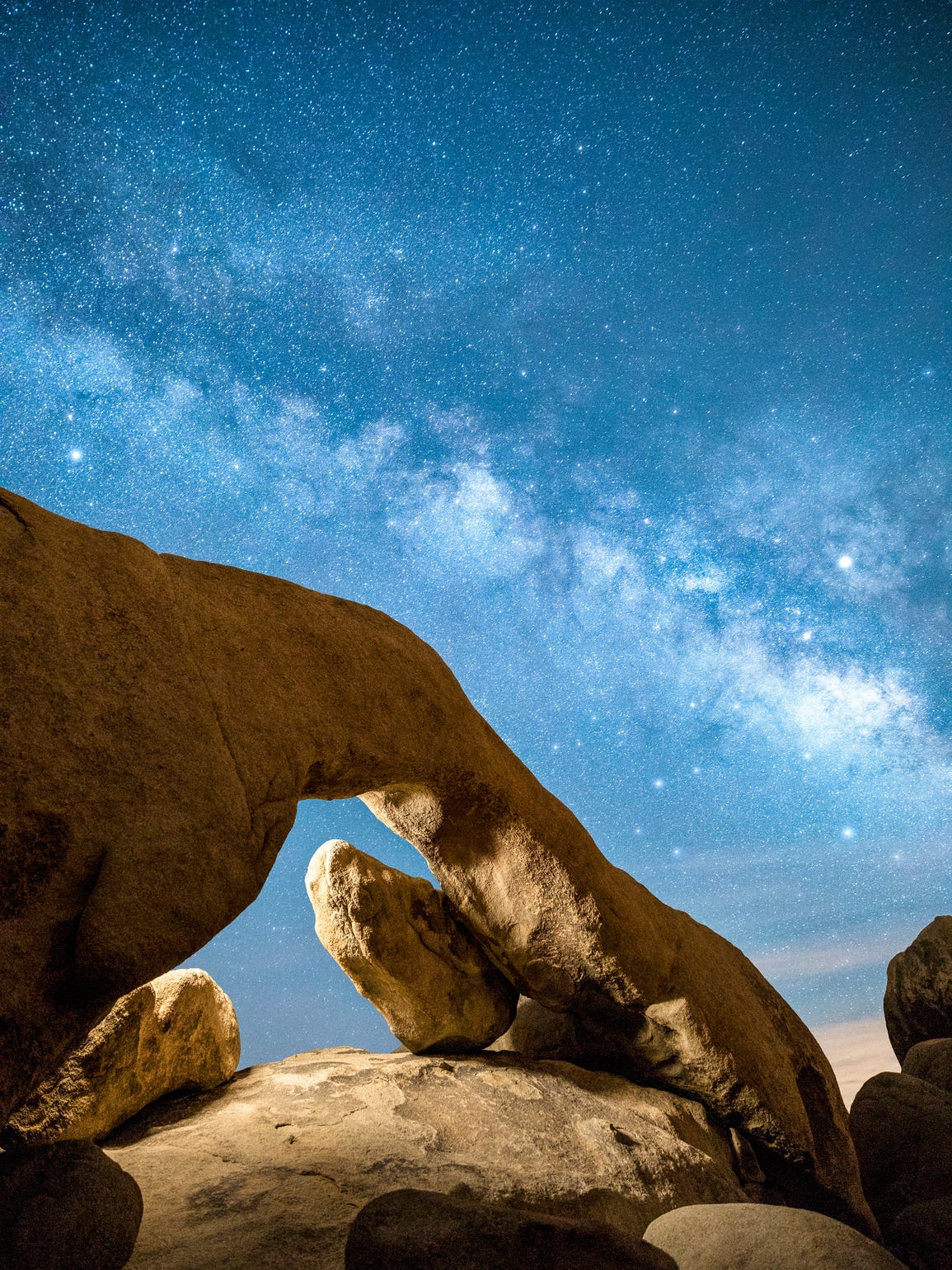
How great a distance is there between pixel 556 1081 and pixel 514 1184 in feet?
4.12

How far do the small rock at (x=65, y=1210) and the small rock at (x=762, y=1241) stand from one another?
2.06m

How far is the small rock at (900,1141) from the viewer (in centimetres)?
579

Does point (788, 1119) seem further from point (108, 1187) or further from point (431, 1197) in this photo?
point (108, 1187)

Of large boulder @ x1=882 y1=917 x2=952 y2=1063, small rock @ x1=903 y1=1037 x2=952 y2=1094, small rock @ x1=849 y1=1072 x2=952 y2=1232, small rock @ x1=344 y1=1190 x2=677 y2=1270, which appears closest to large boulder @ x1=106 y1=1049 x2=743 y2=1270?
small rock @ x1=344 y1=1190 x2=677 y2=1270

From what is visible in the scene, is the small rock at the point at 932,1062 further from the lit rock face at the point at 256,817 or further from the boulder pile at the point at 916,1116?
the lit rock face at the point at 256,817

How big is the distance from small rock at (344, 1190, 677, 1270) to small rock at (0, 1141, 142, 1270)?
2.80 feet

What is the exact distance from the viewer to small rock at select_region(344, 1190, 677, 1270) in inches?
98.8

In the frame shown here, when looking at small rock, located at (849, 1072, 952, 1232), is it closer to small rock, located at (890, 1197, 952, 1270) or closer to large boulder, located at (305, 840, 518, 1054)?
small rock, located at (890, 1197, 952, 1270)

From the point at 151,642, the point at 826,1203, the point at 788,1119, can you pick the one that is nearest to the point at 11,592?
the point at 151,642

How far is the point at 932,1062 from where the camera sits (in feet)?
24.3

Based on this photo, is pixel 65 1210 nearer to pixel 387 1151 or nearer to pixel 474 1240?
pixel 474 1240

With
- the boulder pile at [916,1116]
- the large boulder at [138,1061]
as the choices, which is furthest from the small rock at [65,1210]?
the boulder pile at [916,1116]

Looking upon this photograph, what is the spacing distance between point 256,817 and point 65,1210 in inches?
57.5

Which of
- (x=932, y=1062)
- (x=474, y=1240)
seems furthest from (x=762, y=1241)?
(x=932, y=1062)
